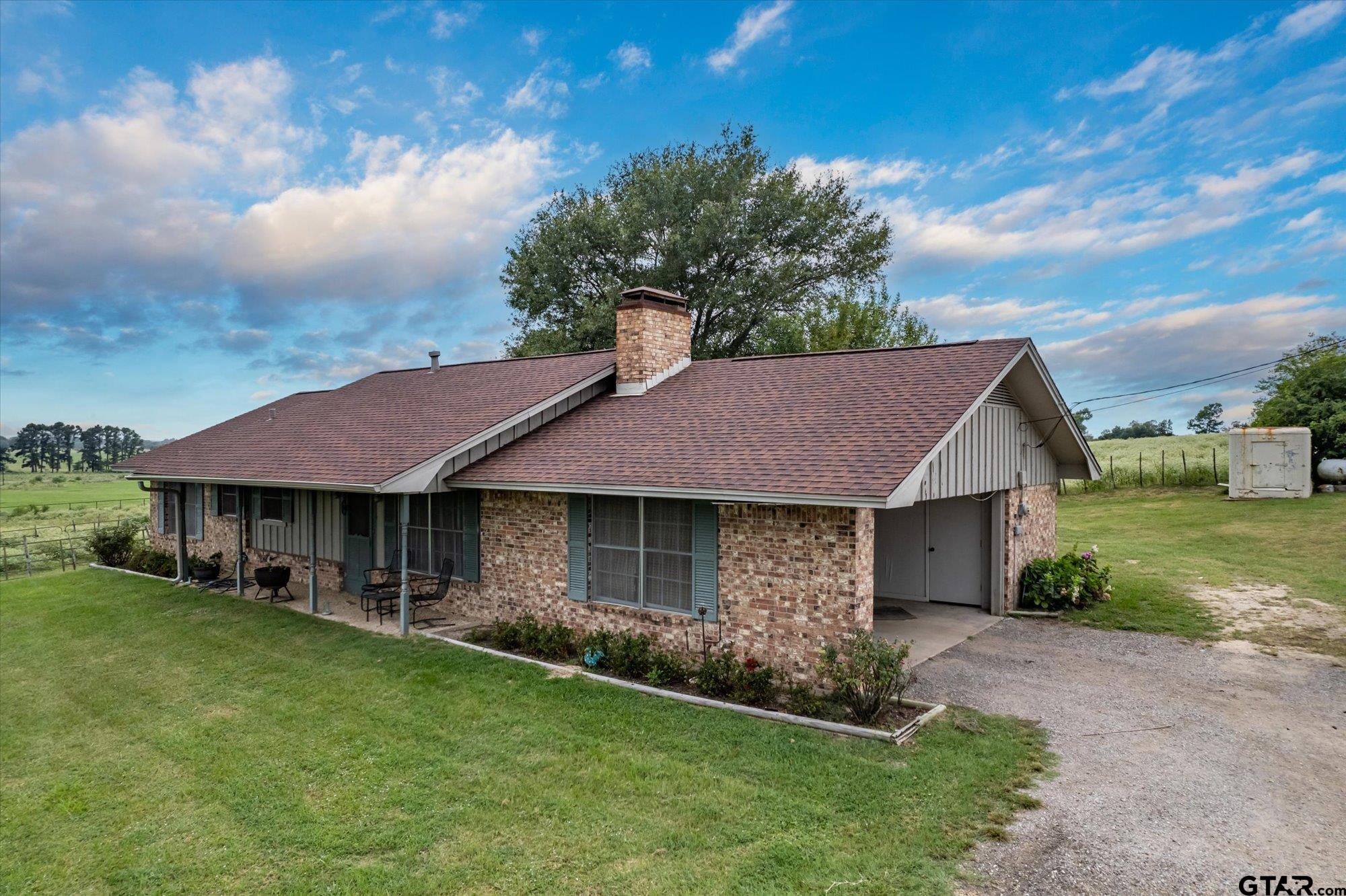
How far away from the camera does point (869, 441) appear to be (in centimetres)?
798

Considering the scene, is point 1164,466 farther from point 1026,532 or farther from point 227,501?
point 227,501

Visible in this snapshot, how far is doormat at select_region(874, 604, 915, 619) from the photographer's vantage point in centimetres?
1134

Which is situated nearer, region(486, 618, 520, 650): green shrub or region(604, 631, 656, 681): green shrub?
region(604, 631, 656, 681): green shrub

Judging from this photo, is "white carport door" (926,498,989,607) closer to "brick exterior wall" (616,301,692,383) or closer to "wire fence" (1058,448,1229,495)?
"brick exterior wall" (616,301,692,383)

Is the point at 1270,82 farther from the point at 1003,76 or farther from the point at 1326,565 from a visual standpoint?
the point at 1326,565

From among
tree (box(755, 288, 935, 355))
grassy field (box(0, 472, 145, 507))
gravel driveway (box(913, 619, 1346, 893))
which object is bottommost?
grassy field (box(0, 472, 145, 507))

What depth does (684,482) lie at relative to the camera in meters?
8.14

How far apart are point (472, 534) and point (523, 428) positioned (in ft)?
6.23

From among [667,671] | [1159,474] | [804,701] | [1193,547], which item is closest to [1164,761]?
[804,701]

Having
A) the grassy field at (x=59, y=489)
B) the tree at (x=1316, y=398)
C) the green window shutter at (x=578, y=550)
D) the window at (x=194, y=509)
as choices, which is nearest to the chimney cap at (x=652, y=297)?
the green window shutter at (x=578, y=550)

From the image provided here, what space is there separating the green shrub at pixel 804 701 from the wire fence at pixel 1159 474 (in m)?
23.5

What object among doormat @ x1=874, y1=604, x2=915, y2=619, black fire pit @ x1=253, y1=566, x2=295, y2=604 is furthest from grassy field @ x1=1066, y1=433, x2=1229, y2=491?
black fire pit @ x1=253, y1=566, x2=295, y2=604

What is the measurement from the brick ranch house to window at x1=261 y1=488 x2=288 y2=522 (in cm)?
5

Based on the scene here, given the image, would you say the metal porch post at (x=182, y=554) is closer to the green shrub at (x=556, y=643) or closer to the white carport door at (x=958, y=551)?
the green shrub at (x=556, y=643)
